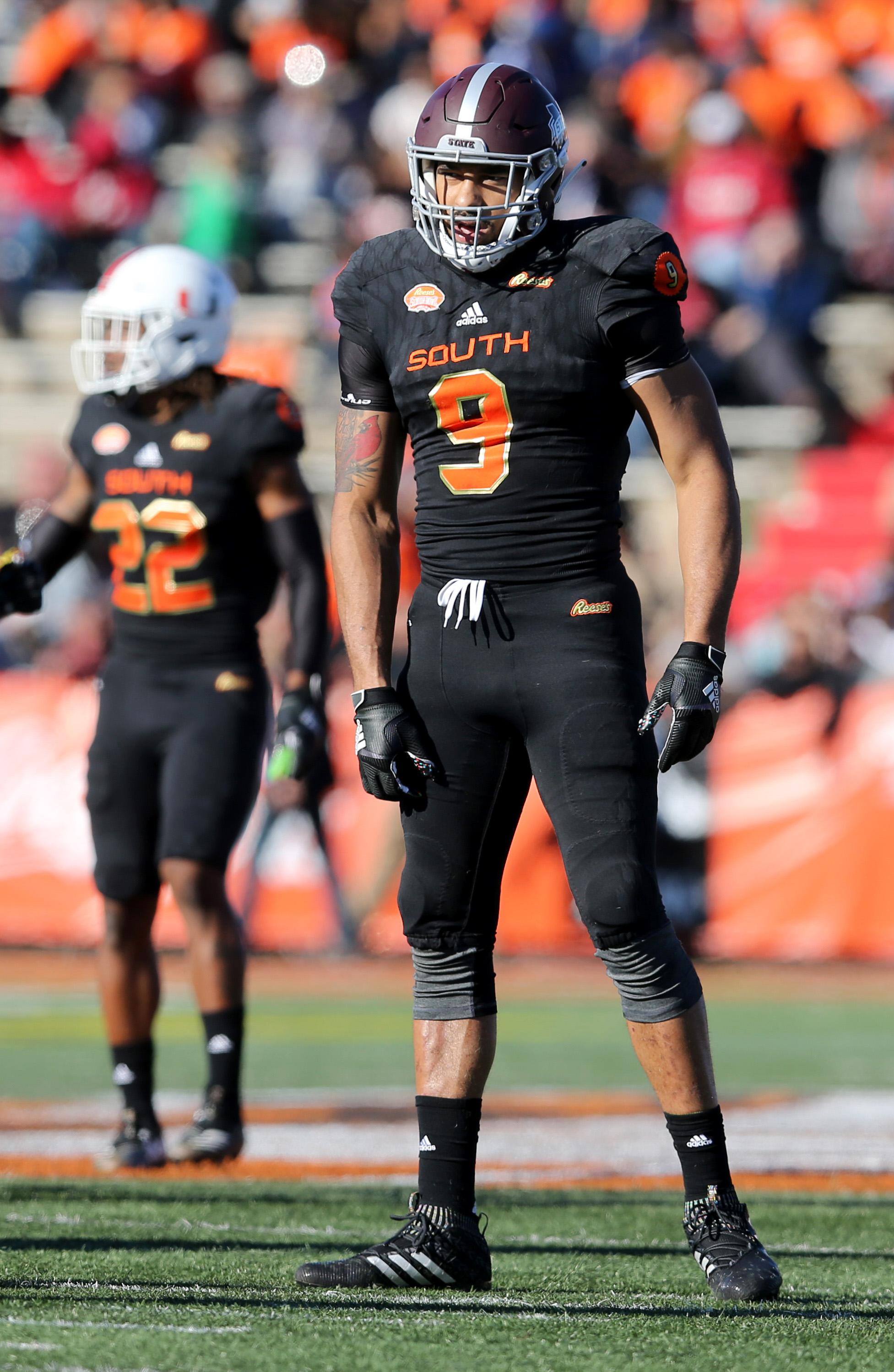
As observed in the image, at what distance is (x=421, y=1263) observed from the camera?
3391 millimetres

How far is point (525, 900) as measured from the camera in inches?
433

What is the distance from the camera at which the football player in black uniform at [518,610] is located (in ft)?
11.2

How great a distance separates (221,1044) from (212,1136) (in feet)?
0.78

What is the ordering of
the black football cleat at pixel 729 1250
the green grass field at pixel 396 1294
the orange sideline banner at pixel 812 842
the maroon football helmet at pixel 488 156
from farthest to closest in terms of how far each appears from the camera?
the orange sideline banner at pixel 812 842 → the maroon football helmet at pixel 488 156 → the black football cleat at pixel 729 1250 → the green grass field at pixel 396 1294

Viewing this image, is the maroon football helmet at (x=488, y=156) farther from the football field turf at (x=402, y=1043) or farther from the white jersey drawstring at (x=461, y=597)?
the football field turf at (x=402, y=1043)

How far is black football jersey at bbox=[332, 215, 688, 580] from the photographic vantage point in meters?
3.42

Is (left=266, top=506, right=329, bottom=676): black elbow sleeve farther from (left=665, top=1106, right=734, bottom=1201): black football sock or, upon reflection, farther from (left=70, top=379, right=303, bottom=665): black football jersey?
(left=665, top=1106, right=734, bottom=1201): black football sock

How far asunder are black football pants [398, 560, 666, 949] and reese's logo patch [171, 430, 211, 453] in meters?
1.93

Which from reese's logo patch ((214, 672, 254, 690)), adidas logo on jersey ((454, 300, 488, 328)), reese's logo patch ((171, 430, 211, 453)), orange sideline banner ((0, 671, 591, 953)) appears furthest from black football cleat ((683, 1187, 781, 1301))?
orange sideline banner ((0, 671, 591, 953))

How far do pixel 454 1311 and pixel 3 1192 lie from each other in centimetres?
179

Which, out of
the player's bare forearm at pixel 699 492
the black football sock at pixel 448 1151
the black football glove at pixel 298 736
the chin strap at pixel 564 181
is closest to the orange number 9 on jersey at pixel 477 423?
the player's bare forearm at pixel 699 492

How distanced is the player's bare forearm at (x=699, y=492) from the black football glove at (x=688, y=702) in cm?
5

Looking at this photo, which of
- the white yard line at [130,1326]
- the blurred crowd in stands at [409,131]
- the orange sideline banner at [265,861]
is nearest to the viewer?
the white yard line at [130,1326]

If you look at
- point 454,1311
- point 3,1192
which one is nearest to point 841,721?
point 3,1192
